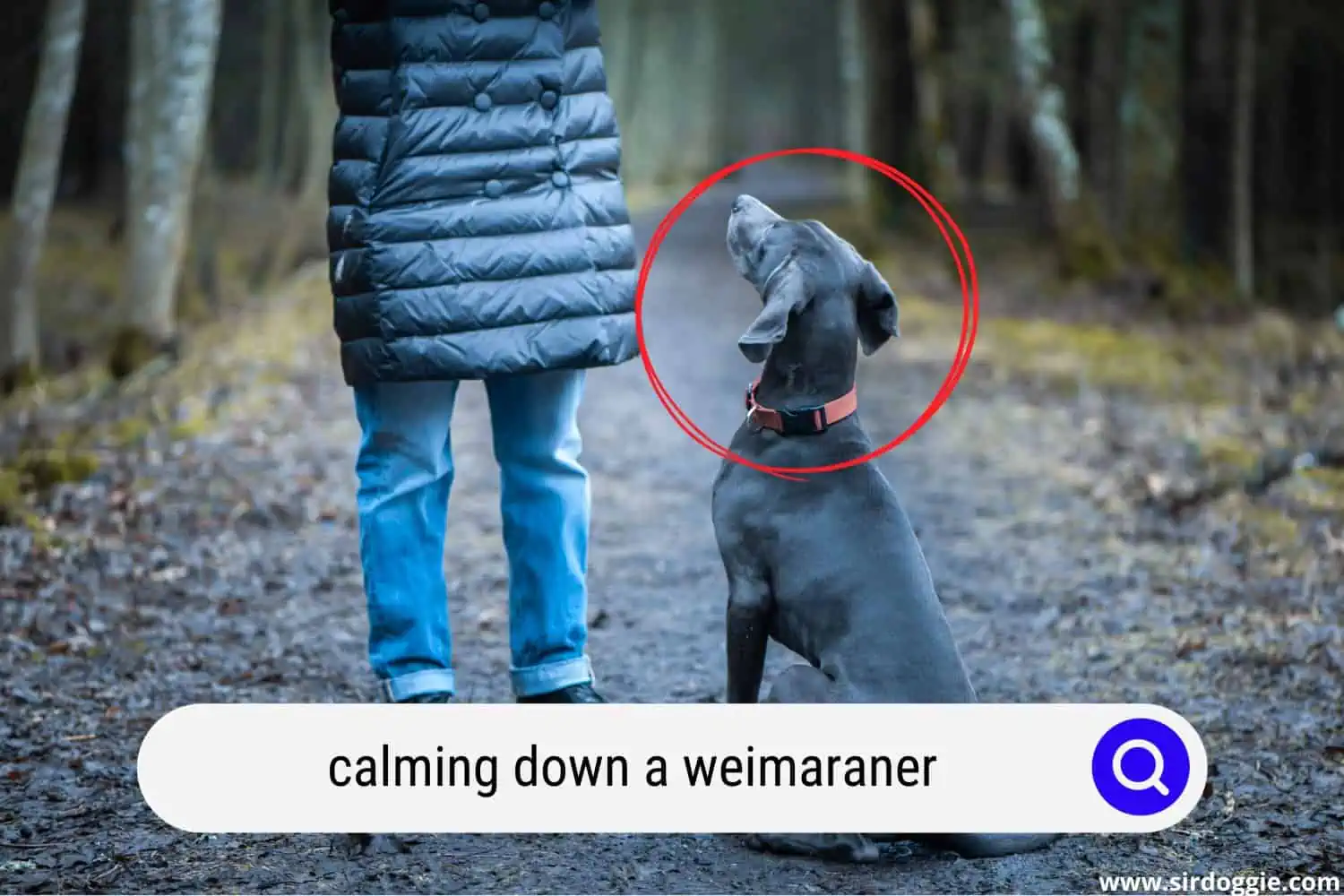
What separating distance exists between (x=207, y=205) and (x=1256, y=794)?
56.4 ft

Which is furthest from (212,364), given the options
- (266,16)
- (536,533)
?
(266,16)

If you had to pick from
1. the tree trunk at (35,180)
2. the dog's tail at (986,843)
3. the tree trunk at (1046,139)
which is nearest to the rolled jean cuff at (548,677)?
the dog's tail at (986,843)

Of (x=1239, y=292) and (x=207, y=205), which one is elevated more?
(x=207, y=205)

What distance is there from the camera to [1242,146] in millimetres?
16969

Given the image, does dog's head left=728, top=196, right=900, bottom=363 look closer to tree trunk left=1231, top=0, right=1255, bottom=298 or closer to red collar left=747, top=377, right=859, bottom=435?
red collar left=747, top=377, right=859, bottom=435

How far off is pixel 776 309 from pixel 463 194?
962 mm

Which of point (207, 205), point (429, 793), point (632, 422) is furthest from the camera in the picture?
point (207, 205)

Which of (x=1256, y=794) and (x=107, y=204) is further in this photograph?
(x=107, y=204)

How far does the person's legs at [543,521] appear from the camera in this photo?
4430mm

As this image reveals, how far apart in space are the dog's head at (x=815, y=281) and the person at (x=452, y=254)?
530 millimetres

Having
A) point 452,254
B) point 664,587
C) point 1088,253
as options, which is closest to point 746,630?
point 452,254

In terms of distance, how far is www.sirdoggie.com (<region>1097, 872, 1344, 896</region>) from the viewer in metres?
3.78

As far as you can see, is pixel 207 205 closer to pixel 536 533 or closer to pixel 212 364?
pixel 212 364

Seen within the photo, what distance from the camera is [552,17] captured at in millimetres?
4242
